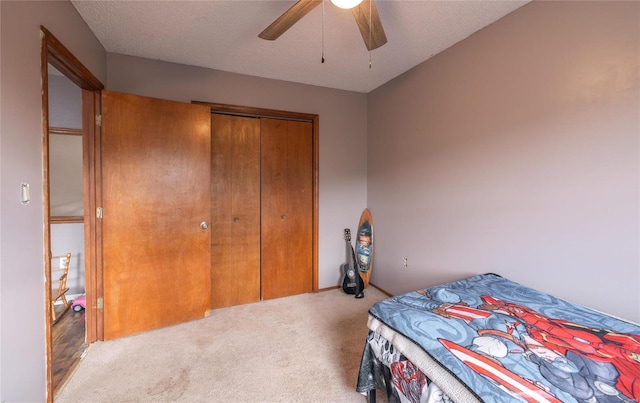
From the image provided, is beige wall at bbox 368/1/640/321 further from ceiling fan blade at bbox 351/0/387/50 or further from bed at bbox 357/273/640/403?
ceiling fan blade at bbox 351/0/387/50

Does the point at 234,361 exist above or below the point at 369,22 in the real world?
below

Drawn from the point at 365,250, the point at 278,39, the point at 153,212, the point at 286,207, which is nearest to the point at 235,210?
the point at 286,207

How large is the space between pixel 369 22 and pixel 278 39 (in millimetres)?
947

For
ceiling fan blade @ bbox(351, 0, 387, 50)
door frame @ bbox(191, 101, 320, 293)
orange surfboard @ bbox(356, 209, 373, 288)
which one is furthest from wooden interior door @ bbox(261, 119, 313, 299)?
ceiling fan blade @ bbox(351, 0, 387, 50)

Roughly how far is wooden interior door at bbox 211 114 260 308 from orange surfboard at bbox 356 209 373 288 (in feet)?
3.88

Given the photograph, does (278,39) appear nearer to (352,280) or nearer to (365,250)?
(365,250)

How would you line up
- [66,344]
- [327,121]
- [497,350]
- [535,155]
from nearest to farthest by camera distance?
[497,350]
[535,155]
[66,344]
[327,121]

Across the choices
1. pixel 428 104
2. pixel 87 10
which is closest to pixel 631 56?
pixel 428 104

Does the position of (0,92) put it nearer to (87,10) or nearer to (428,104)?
(87,10)

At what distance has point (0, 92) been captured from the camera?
1137mm

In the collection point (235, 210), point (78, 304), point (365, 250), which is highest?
point (235, 210)

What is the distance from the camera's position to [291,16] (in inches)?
56.2

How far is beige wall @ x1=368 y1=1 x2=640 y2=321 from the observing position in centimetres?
141

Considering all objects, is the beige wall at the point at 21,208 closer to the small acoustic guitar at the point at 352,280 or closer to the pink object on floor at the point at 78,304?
the pink object on floor at the point at 78,304
